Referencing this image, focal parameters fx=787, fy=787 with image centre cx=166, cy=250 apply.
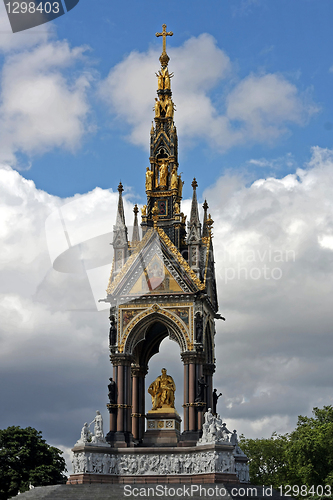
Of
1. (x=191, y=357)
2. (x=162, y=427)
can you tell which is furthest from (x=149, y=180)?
(x=162, y=427)

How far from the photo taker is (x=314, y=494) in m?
48.0

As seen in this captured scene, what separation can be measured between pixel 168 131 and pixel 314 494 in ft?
77.5

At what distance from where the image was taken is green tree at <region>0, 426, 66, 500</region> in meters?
51.0

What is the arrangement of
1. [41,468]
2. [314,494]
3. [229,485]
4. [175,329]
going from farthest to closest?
[41,468] → [314,494] → [175,329] → [229,485]

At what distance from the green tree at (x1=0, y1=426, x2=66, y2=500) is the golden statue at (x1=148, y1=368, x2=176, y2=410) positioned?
14.4 meters

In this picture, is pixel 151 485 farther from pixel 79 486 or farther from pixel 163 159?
pixel 163 159

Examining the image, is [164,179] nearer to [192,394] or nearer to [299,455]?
[192,394]

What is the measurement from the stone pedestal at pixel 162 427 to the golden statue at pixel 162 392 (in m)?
0.35

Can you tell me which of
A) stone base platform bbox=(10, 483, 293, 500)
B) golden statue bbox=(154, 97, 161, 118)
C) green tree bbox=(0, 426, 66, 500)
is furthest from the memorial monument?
green tree bbox=(0, 426, 66, 500)

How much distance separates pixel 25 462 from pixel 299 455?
18570 millimetres

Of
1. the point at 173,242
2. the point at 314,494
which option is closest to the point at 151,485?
the point at 173,242

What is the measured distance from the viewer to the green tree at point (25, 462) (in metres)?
51.0

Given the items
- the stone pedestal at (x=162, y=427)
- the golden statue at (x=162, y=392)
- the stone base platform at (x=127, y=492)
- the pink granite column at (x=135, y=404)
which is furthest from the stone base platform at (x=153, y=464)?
the pink granite column at (x=135, y=404)

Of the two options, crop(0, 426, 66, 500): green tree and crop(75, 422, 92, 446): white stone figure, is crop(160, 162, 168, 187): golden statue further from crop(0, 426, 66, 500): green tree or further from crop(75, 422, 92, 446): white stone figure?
crop(0, 426, 66, 500): green tree
